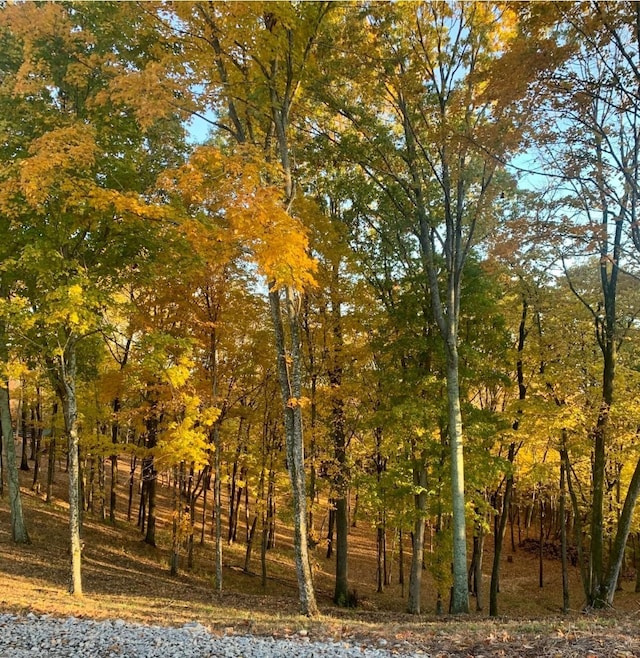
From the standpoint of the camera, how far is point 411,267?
13.7 meters

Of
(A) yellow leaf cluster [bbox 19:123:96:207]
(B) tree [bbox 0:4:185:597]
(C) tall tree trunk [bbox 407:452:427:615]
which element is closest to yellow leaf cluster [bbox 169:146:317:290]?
(B) tree [bbox 0:4:185:597]

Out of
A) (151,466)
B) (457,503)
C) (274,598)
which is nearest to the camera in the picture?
(457,503)

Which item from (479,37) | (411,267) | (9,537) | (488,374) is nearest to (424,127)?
(479,37)

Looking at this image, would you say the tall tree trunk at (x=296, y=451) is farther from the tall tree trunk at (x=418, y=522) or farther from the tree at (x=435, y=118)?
the tall tree trunk at (x=418, y=522)

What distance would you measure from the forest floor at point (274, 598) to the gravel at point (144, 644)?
61cm

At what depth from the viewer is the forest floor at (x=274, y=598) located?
5180mm

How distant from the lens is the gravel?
461 centimetres

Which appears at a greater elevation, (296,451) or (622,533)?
(296,451)

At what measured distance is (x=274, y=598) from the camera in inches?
480

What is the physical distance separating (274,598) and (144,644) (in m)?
8.23

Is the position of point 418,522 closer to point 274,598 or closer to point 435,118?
point 274,598

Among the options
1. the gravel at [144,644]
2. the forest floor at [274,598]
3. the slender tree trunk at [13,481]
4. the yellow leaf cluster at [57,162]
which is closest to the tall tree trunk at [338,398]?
the forest floor at [274,598]

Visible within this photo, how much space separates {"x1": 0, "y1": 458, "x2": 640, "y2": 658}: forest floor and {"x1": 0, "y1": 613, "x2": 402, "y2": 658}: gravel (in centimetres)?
61

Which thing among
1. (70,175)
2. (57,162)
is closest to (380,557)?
(70,175)
